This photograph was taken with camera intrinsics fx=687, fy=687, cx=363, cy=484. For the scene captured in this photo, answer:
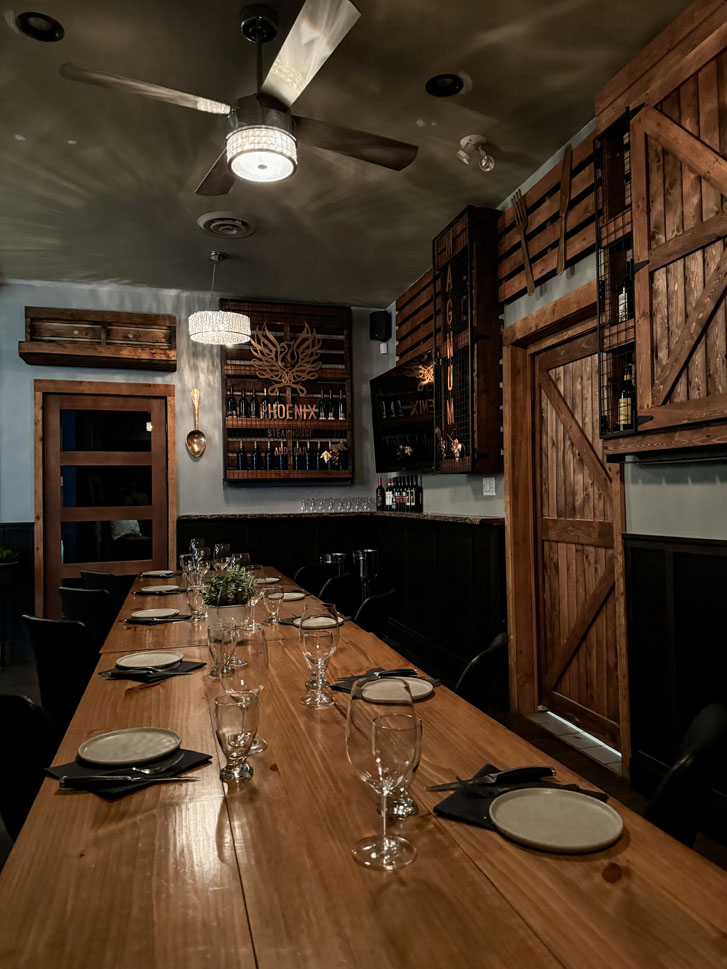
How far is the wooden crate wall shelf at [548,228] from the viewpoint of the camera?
337 cm

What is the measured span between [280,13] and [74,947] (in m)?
2.94

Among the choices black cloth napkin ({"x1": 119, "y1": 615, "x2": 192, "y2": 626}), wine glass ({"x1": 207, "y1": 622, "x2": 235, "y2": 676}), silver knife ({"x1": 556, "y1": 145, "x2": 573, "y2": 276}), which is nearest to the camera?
wine glass ({"x1": 207, "y1": 622, "x2": 235, "y2": 676})

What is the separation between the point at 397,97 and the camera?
10.4 feet

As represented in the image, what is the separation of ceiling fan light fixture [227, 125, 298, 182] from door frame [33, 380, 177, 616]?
367 cm

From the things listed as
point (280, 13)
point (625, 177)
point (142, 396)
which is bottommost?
point (142, 396)

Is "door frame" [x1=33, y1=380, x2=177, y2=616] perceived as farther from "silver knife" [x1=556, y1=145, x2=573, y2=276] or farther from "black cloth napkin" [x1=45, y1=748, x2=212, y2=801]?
"black cloth napkin" [x1=45, y1=748, x2=212, y2=801]

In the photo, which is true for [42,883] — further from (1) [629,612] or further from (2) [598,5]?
(2) [598,5]

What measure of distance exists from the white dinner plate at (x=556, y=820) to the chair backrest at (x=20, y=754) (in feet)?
3.53

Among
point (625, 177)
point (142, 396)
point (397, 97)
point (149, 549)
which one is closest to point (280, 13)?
point (397, 97)

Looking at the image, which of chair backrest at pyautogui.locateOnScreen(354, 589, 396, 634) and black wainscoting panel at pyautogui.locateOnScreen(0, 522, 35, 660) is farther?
black wainscoting panel at pyautogui.locateOnScreen(0, 522, 35, 660)

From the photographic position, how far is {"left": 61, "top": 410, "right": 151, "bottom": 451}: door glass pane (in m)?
6.08

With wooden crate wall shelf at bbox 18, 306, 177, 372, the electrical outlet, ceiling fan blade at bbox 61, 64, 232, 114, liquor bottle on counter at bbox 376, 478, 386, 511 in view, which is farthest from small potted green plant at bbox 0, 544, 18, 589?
ceiling fan blade at bbox 61, 64, 232, 114

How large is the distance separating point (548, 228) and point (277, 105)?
69.4 inches

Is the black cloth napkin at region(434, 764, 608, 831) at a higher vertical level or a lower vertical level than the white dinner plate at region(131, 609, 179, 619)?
lower
